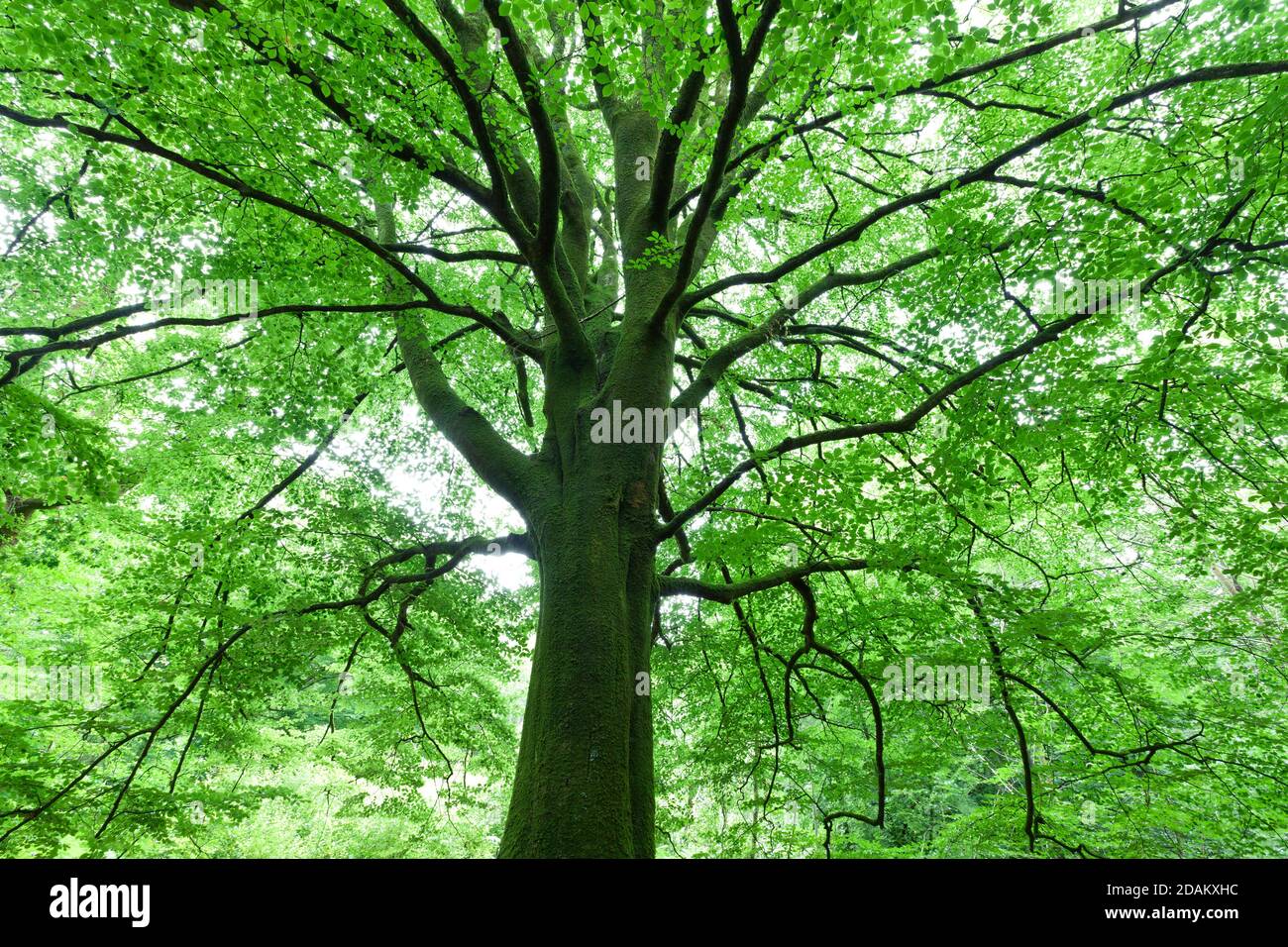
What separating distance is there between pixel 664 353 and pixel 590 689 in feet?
7.81

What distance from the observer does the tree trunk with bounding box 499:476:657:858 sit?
8.66 feet

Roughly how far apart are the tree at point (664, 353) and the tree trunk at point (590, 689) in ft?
0.08

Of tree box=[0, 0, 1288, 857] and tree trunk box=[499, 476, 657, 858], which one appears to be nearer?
tree trunk box=[499, 476, 657, 858]

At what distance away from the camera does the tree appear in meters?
3.16

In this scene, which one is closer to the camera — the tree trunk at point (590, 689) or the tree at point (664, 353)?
the tree trunk at point (590, 689)

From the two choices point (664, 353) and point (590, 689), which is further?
point (664, 353)

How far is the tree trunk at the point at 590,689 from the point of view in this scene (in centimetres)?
264

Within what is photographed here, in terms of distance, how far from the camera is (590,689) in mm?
2980

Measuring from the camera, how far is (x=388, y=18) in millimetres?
4184

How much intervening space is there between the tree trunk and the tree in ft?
0.08
